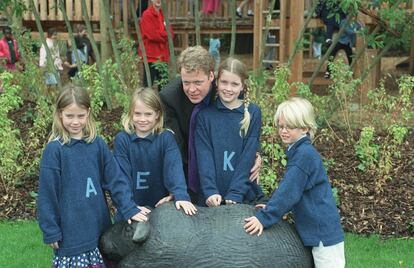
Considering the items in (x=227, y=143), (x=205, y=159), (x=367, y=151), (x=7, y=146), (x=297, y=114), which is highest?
(x=297, y=114)

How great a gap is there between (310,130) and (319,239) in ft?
2.20

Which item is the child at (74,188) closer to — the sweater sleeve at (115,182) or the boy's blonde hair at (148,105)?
the sweater sleeve at (115,182)

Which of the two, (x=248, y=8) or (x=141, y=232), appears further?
(x=248, y=8)

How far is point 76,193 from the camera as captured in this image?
409 centimetres

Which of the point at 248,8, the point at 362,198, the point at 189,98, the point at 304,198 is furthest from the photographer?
the point at 248,8

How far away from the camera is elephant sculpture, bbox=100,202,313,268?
153 inches

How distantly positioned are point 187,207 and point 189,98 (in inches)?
33.2

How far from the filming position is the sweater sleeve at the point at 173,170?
4.26m

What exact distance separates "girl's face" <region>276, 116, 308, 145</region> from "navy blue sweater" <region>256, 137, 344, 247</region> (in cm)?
4

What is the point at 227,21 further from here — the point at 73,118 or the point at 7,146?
the point at 73,118

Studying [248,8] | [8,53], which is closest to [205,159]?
[8,53]

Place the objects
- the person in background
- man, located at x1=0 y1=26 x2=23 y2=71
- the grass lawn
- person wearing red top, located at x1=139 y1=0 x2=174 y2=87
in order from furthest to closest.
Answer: the person in background → man, located at x1=0 y1=26 x2=23 y2=71 → person wearing red top, located at x1=139 y1=0 x2=174 y2=87 → the grass lawn

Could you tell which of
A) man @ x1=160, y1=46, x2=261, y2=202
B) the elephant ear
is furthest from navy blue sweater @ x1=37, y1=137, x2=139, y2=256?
man @ x1=160, y1=46, x2=261, y2=202

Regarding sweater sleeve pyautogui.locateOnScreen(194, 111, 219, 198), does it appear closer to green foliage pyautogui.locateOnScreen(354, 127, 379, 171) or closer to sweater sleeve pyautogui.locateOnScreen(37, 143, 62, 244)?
sweater sleeve pyautogui.locateOnScreen(37, 143, 62, 244)
